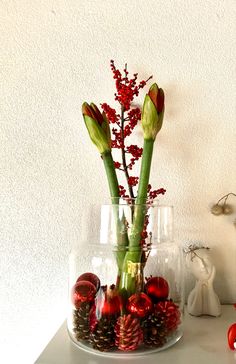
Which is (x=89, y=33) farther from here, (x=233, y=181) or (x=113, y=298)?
(x=113, y=298)

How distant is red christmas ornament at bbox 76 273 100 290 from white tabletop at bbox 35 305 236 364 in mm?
108

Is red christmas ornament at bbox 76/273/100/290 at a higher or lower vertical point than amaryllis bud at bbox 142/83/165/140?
lower

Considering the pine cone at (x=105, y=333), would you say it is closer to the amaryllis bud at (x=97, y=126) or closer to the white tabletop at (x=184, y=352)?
the white tabletop at (x=184, y=352)

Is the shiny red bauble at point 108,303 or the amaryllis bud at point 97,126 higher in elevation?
the amaryllis bud at point 97,126

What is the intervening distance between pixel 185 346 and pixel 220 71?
0.56 meters

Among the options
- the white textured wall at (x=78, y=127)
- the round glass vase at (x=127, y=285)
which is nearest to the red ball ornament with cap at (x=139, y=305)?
the round glass vase at (x=127, y=285)

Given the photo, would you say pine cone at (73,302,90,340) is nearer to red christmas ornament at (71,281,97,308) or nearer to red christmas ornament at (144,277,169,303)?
red christmas ornament at (71,281,97,308)

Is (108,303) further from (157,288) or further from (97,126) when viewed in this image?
(97,126)

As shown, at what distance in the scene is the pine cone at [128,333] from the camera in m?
0.61

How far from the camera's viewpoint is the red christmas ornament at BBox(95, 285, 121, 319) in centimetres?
63

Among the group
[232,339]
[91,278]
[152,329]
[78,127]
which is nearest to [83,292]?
[91,278]

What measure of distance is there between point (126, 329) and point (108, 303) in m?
0.05

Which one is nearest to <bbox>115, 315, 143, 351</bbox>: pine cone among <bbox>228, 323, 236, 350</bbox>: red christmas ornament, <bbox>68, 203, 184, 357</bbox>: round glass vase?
<bbox>68, 203, 184, 357</bbox>: round glass vase

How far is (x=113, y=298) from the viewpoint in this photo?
63 cm
